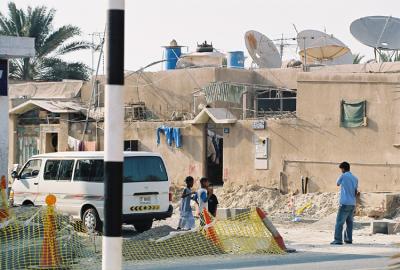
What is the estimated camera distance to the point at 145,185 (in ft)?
69.0

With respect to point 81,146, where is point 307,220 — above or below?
below

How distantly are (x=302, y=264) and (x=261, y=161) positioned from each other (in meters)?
18.2

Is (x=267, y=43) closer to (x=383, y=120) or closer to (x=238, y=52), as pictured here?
(x=238, y=52)

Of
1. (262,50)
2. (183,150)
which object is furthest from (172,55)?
(183,150)

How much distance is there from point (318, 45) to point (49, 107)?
457 inches

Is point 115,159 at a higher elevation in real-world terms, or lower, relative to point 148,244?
higher

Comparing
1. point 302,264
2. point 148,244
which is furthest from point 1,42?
point 302,264

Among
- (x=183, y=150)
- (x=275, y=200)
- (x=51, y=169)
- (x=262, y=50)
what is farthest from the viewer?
(x=262, y=50)

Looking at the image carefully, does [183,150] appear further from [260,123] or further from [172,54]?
[172,54]

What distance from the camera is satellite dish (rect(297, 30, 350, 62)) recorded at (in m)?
39.7

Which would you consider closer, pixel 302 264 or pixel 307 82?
pixel 302 264

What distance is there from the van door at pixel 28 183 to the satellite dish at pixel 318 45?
19.1 meters

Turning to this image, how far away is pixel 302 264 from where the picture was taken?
14.7 meters

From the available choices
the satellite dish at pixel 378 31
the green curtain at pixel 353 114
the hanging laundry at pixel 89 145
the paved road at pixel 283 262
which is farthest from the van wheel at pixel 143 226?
the satellite dish at pixel 378 31
